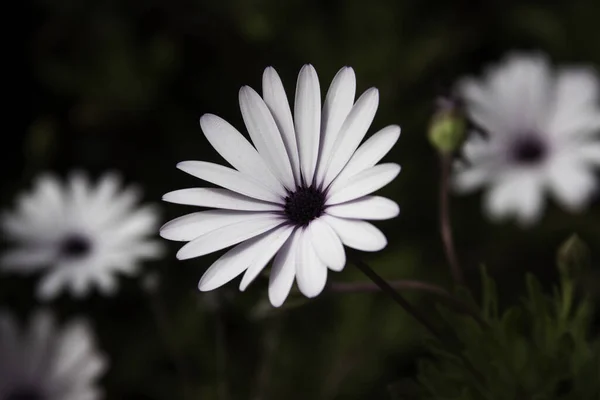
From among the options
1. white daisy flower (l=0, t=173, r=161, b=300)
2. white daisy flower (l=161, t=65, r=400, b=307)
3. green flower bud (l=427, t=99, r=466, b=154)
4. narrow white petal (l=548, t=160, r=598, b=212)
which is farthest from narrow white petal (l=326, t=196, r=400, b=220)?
narrow white petal (l=548, t=160, r=598, b=212)

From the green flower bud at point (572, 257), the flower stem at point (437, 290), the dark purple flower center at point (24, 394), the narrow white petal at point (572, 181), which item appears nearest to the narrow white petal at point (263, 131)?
the flower stem at point (437, 290)

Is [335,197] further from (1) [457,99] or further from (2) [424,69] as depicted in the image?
(2) [424,69]

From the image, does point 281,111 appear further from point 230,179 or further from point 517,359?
point 517,359

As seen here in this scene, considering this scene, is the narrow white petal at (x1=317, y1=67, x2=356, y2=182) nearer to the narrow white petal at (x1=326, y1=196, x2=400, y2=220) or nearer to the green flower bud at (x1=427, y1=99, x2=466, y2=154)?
the narrow white petal at (x1=326, y1=196, x2=400, y2=220)

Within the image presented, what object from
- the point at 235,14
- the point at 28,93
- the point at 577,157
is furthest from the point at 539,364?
the point at 28,93

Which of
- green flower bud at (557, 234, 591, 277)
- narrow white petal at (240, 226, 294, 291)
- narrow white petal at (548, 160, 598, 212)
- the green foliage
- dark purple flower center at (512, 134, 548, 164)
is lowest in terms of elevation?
the green foliage

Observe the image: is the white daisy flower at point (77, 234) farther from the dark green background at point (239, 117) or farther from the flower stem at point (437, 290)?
the flower stem at point (437, 290)

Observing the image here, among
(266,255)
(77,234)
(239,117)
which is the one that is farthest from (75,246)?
(266,255)

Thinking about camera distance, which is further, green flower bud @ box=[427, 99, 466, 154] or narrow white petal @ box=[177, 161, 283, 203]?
green flower bud @ box=[427, 99, 466, 154]
